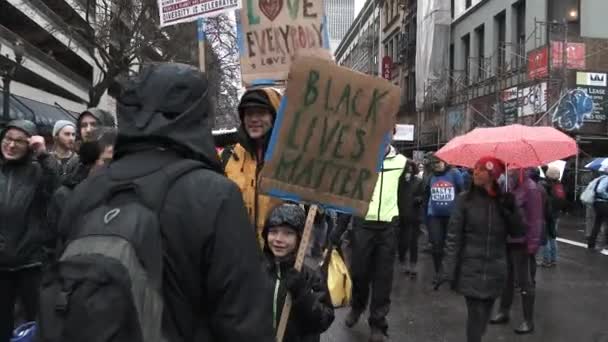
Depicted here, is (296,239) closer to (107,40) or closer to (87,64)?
(107,40)

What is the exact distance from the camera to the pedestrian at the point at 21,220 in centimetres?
441

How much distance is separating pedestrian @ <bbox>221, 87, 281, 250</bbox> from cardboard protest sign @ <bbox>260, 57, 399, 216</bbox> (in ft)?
1.47

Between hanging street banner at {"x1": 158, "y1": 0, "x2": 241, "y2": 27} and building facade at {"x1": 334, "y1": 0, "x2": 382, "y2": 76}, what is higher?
building facade at {"x1": 334, "y1": 0, "x2": 382, "y2": 76}

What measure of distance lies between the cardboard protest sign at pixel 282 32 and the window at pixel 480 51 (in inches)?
994

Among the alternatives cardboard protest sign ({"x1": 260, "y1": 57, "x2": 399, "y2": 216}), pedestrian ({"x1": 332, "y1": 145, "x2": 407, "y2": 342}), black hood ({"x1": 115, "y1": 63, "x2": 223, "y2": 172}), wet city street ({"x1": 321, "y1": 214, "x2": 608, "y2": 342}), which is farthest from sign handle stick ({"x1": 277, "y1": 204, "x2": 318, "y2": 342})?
wet city street ({"x1": 321, "y1": 214, "x2": 608, "y2": 342})

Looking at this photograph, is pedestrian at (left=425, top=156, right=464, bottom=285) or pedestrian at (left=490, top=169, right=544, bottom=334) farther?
pedestrian at (left=425, top=156, right=464, bottom=285)

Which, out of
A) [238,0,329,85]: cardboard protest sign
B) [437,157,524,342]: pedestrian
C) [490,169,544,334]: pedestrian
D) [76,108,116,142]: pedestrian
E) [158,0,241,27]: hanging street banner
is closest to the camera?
[76,108,116,142]: pedestrian

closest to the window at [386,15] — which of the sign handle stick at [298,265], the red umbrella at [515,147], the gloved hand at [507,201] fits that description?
the red umbrella at [515,147]

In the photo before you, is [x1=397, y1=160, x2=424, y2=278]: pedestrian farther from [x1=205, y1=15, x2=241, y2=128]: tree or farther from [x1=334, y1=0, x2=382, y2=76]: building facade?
[x1=334, y1=0, x2=382, y2=76]: building facade

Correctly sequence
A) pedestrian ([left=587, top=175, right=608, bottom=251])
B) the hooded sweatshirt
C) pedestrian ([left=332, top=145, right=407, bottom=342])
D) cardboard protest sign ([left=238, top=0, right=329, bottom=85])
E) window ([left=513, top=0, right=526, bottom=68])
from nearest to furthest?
the hooded sweatshirt < cardboard protest sign ([left=238, top=0, right=329, bottom=85]) < pedestrian ([left=332, top=145, right=407, bottom=342]) < pedestrian ([left=587, top=175, right=608, bottom=251]) < window ([left=513, top=0, right=526, bottom=68])

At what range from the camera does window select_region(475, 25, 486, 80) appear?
1145 inches

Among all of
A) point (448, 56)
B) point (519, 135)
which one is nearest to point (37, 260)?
point (519, 135)

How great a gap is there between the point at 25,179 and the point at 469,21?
30.7 metres

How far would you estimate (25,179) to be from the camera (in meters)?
4.51
